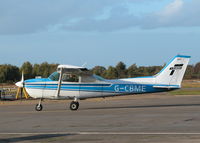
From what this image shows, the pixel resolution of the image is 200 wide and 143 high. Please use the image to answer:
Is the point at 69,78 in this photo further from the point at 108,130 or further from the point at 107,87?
the point at 108,130

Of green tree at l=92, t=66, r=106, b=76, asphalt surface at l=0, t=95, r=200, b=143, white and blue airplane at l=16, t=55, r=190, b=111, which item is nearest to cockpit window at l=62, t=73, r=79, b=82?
white and blue airplane at l=16, t=55, r=190, b=111

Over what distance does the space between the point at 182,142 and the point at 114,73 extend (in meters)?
75.9

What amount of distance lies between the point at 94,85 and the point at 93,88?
178mm

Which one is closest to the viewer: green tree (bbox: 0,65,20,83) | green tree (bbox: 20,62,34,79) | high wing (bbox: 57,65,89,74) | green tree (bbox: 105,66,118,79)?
high wing (bbox: 57,65,89,74)

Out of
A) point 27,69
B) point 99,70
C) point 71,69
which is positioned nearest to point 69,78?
point 71,69

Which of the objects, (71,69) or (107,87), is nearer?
(71,69)

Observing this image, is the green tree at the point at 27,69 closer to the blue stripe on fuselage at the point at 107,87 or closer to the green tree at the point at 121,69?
the green tree at the point at 121,69

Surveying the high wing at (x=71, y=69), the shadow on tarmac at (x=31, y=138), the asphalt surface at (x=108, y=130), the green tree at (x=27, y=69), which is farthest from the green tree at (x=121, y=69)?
the shadow on tarmac at (x=31, y=138)

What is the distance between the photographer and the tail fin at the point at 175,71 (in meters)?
21.6

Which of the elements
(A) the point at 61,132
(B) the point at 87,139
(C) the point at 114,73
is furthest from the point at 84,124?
(C) the point at 114,73

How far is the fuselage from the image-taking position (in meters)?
21.8

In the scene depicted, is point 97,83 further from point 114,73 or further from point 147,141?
point 114,73

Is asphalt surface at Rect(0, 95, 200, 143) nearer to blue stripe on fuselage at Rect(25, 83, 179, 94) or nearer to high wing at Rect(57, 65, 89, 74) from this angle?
high wing at Rect(57, 65, 89, 74)

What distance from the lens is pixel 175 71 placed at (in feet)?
71.1
